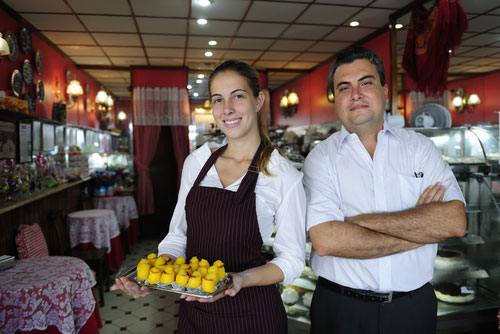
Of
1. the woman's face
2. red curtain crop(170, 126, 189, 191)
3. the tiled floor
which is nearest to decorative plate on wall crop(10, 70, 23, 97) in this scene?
the tiled floor

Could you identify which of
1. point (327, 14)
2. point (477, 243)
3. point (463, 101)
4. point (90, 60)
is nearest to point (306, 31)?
point (327, 14)

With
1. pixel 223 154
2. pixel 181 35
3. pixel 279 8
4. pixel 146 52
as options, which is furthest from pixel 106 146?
pixel 223 154

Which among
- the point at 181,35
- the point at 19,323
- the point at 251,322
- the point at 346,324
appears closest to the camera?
the point at 251,322

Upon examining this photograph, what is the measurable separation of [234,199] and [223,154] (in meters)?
0.31

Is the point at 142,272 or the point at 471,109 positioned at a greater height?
the point at 471,109

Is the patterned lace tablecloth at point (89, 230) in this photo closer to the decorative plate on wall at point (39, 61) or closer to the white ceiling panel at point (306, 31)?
the decorative plate on wall at point (39, 61)

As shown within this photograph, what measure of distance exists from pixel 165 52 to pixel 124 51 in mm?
755

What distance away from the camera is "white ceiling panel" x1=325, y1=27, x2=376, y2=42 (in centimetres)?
568

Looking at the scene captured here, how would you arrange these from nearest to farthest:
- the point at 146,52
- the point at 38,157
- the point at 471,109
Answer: the point at 38,157 < the point at 146,52 < the point at 471,109

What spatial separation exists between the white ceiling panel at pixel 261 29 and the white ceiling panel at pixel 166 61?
6.68 feet

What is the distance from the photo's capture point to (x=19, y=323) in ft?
7.12

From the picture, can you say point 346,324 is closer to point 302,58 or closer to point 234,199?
point 234,199

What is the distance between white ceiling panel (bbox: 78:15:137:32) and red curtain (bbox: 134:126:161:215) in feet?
8.52

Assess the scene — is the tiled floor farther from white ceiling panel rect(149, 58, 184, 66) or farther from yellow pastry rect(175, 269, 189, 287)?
white ceiling panel rect(149, 58, 184, 66)
